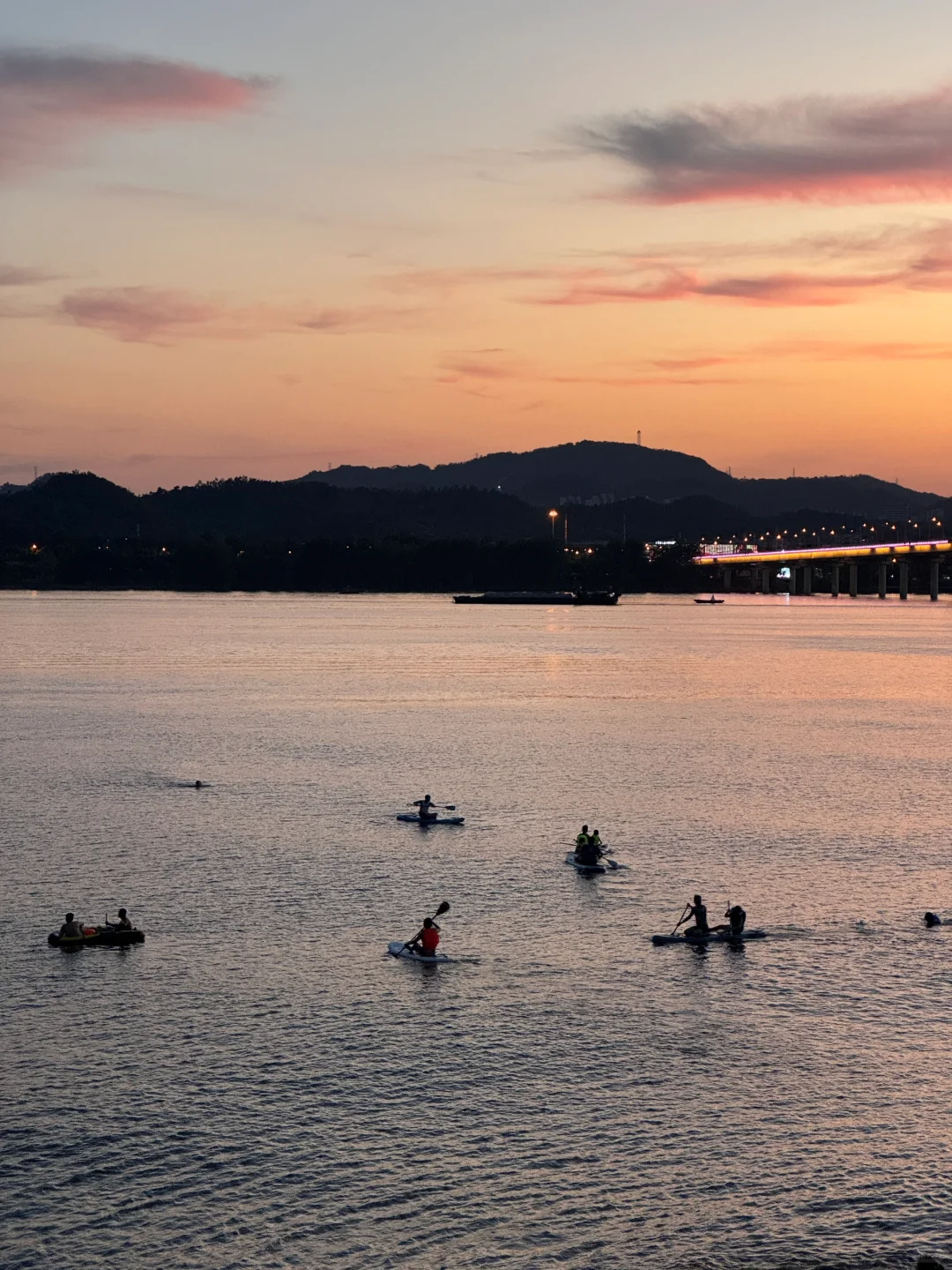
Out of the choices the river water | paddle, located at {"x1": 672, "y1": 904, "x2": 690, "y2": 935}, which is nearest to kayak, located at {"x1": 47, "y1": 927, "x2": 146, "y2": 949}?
the river water

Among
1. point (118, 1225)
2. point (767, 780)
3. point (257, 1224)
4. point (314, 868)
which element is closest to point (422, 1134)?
point (257, 1224)

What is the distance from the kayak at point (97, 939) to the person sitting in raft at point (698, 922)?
65.6 feet

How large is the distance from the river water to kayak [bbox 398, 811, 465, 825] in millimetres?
647

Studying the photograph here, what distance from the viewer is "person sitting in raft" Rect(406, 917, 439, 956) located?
5056 cm

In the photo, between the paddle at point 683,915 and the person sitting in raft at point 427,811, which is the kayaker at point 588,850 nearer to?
the paddle at point 683,915

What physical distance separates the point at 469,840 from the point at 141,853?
16.3 m

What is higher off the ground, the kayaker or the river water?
the kayaker

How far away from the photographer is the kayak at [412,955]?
50.6m

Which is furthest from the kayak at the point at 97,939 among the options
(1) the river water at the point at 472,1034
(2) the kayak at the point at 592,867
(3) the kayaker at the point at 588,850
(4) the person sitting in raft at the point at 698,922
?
(3) the kayaker at the point at 588,850

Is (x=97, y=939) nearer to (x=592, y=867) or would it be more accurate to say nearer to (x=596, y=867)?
(x=592, y=867)

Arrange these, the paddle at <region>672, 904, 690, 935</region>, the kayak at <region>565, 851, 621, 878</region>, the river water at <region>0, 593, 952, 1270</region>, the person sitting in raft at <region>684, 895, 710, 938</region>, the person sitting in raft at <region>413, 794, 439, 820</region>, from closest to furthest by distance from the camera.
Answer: the river water at <region>0, 593, 952, 1270</region>
the person sitting in raft at <region>684, 895, 710, 938</region>
the paddle at <region>672, 904, 690, 935</region>
the kayak at <region>565, 851, 621, 878</region>
the person sitting in raft at <region>413, 794, 439, 820</region>

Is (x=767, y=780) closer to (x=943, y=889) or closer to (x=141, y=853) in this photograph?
(x=943, y=889)

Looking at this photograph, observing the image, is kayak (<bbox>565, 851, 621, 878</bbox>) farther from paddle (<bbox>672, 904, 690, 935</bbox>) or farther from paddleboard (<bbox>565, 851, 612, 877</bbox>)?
paddle (<bbox>672, 904, 690, 935</bbox>)

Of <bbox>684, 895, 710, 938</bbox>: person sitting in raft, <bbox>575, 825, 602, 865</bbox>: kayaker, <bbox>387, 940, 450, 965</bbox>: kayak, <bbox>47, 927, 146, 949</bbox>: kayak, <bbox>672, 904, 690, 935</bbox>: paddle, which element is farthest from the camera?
<bbox>575, 825, 602, 865</bbox>: kayaker
